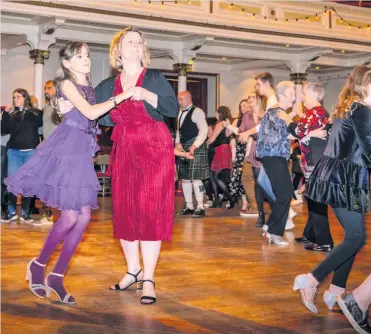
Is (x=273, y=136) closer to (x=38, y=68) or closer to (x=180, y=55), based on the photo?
(x=38, y=68)

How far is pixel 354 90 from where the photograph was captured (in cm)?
370

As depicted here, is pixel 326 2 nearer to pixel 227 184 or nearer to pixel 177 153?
pixel 227 184

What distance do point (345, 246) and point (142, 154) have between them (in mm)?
1312

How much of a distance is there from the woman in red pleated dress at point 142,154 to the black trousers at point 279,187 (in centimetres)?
248

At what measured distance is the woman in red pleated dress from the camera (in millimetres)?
3984

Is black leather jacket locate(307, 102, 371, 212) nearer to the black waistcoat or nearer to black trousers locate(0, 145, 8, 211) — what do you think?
the black waistcoat

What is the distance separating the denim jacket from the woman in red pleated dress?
2.40 meters

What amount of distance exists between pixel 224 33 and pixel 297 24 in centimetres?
226

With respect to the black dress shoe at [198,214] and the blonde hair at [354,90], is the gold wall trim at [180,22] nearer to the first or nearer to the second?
the black dress shoe at [198,214]

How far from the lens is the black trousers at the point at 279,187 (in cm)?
640

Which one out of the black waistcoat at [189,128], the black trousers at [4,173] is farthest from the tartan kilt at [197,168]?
the black trousers at [4,173]

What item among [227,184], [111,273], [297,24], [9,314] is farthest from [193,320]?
[297,24]

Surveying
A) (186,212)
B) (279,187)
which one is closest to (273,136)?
(279,187)

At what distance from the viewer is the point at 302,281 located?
12.4 ft
